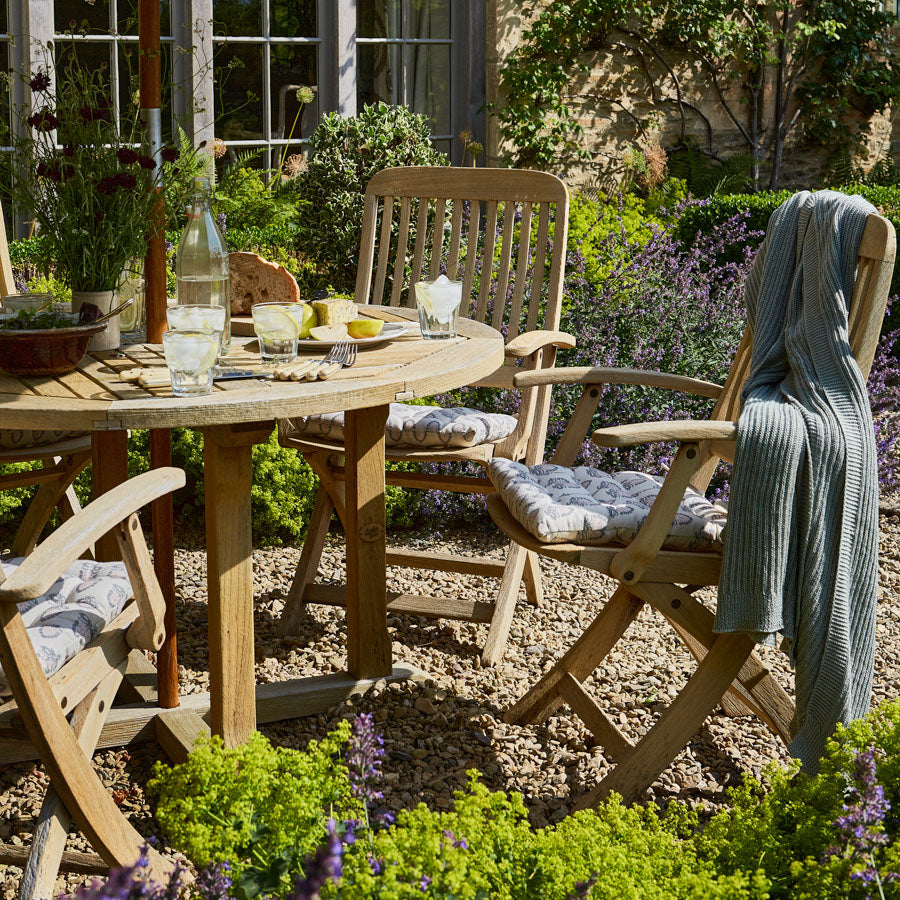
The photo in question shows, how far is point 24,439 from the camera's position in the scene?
117 inches

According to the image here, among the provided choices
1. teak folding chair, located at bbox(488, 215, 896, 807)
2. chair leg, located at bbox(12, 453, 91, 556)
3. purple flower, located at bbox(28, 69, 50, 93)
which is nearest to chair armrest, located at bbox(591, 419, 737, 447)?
teak folding chair, located at bbox(488, 215, 896, 807)

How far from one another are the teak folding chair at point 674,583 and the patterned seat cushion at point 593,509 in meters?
0.01

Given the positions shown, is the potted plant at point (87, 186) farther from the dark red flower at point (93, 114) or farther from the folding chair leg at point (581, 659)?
the folding chair leg at point (581, 659)

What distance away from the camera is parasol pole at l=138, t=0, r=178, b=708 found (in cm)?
235

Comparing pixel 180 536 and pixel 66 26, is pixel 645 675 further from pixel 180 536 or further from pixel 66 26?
pixel 66 26

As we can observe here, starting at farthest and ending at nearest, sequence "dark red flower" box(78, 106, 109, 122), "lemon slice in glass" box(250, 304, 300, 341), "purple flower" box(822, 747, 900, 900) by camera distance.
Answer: "lemon slice in glass" box(250, 304, 300, 341), "dark red flower" box(78, 106, 109, 122), "purple flower" box(822, 747, 900, 900)

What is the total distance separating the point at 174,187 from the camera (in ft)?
8.13

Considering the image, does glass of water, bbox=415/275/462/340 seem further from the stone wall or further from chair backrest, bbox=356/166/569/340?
the stone wall

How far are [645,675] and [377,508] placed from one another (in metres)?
0.89

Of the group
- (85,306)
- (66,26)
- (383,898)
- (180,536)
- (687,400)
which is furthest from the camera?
(66,26)

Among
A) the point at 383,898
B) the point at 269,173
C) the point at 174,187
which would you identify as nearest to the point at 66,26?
the point at 269,173

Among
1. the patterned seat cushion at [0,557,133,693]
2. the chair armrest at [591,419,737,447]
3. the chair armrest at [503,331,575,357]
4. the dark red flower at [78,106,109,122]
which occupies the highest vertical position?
the dark red flower at [78,106,109,122]

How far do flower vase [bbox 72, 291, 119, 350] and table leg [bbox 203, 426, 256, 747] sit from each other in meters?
0.39

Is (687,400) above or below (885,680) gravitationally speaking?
above
